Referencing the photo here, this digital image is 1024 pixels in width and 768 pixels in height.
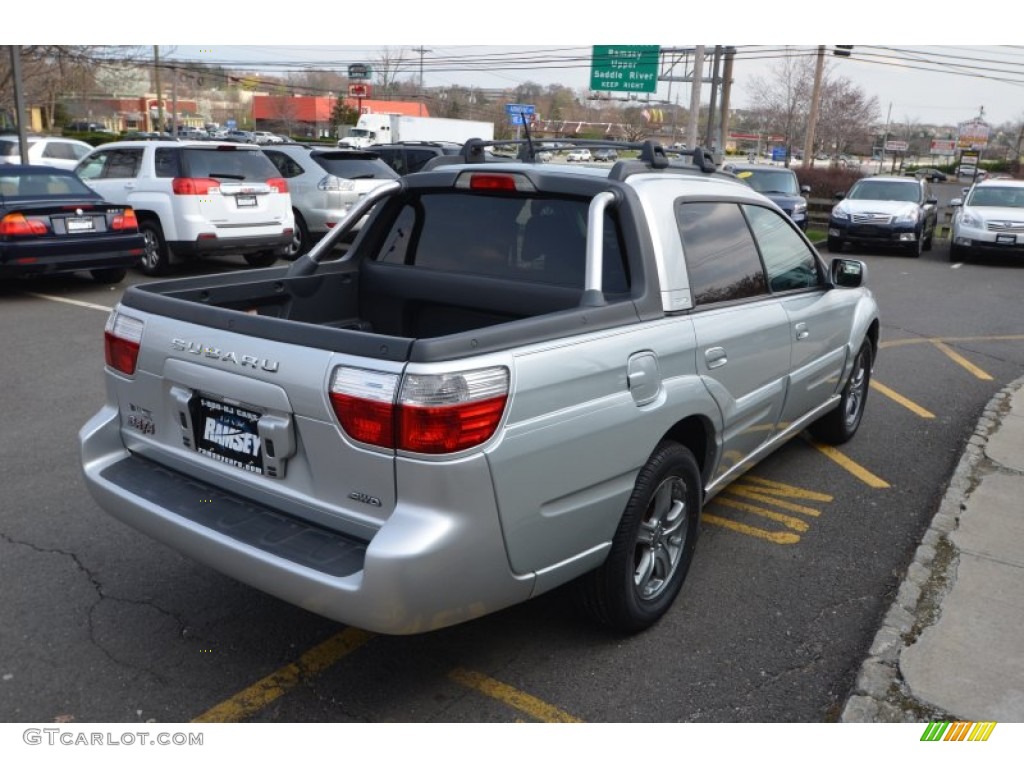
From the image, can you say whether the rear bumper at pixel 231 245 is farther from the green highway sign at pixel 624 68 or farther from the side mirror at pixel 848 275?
the green highway sign at pixel 624 68

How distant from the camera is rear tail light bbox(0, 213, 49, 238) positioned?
32.4 feet

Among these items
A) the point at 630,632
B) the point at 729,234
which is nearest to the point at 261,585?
the point at 630,632

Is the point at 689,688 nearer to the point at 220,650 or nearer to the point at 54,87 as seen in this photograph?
the point at 220,650

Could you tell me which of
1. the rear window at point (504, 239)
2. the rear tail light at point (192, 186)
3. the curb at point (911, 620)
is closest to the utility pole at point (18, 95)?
the rear tail light at point (192, 186)

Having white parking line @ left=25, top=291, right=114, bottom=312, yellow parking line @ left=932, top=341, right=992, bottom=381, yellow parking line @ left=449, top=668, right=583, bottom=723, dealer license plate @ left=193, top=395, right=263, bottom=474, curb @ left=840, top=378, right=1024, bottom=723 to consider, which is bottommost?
white parking line @ left=25, top=291, right=114, bottom=312

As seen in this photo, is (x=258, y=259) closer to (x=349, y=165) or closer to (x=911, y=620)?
(x=349, y=165)

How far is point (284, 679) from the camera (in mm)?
3330

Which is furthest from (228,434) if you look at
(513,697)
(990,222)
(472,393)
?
(990,222)

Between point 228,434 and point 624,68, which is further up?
point 624,68

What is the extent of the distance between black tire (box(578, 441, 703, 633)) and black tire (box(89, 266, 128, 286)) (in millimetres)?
9892

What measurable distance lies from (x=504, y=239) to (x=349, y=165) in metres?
11.5

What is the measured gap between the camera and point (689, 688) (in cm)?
332

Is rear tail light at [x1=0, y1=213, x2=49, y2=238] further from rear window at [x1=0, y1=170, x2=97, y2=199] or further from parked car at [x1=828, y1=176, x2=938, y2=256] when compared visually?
parked car at [x1=828, y1=176, x2=938, y2=256]

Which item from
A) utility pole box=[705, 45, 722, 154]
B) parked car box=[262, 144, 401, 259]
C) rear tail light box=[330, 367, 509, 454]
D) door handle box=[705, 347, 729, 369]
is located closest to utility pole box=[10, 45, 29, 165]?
parked car box=[262, 144, 401, 259]
